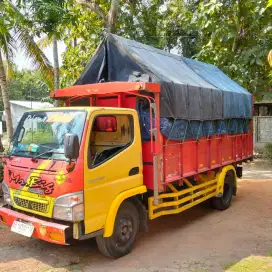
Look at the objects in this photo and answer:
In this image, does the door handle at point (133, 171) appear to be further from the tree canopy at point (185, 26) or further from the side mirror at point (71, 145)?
the tree canopy at point (185, 26)

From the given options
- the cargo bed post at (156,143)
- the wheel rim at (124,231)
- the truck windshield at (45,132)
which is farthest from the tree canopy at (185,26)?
the wheel rim at (124,231)

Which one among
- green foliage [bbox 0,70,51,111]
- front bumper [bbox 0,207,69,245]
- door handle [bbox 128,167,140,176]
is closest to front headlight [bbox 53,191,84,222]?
front bumper [bbox 0,207,69,245]

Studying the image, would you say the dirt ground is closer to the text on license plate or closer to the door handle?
the text on license plate

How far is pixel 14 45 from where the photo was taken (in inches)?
352

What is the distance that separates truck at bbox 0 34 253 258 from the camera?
3.95m

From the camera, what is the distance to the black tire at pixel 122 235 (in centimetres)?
430

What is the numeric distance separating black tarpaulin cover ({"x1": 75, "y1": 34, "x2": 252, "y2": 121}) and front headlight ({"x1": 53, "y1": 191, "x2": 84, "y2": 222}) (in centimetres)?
195

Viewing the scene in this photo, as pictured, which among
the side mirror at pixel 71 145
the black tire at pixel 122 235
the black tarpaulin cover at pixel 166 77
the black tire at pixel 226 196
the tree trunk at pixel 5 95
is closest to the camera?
the side mirror at pixel 71 145

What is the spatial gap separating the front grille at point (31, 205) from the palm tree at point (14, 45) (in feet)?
15.3

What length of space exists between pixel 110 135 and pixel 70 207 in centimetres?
157

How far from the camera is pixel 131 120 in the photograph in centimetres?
475

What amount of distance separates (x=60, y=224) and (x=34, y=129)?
4.86 ft

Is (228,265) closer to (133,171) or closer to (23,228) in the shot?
(133,171)

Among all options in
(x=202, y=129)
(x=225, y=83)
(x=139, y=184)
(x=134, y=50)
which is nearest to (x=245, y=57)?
(x=225, y=83)
